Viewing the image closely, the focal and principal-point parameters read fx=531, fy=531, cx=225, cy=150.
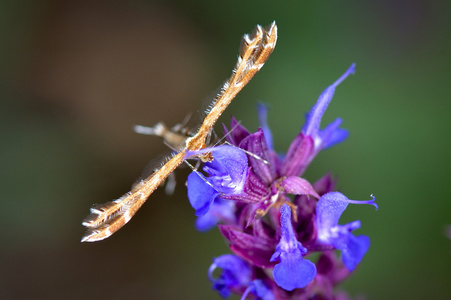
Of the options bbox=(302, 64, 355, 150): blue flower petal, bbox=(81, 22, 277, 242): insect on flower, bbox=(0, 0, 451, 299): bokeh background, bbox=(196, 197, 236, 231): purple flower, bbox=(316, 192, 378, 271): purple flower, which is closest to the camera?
bbox=(81, 22, 277, 242): insect on flower

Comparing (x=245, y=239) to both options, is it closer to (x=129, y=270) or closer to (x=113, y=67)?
(x=129, y=270)

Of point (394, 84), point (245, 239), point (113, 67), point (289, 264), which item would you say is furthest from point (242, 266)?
point (113, 67)

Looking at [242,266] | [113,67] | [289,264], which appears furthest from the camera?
[113,67]

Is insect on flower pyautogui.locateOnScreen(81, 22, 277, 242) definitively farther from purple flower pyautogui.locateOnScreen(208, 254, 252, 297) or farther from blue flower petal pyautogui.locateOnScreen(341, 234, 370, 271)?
blue flower petal pyautogui.locateOnScreen(341, 234, 370, 271)

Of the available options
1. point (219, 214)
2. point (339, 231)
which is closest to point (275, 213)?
point (339, 231)

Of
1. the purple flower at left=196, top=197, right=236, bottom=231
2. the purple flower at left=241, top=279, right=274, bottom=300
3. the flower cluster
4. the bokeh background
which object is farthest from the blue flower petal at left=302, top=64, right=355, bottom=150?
the bokeh background

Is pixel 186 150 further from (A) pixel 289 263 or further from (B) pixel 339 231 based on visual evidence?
(B) pixel 339 231
